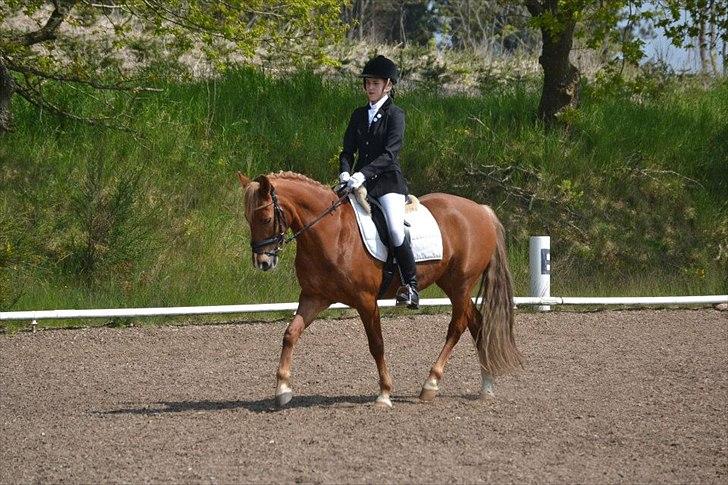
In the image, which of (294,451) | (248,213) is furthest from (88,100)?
(294,451)

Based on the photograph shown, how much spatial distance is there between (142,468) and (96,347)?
5.44m

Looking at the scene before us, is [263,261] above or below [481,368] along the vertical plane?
above

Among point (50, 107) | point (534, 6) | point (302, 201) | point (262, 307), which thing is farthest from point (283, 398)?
point (534, 6)

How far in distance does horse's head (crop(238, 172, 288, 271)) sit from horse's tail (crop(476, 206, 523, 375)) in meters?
2.16

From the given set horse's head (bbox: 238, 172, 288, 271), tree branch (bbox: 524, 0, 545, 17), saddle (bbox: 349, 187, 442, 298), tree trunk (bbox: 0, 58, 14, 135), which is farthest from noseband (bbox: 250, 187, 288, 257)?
tree branch (bbox: 524, 0, 545, 17)

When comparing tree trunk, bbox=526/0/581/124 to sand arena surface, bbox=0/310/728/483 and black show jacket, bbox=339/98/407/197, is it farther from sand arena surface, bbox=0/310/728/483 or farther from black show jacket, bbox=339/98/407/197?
black show jacket, bbox=339/98/407/197

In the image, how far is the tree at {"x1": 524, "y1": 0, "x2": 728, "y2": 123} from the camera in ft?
58.1

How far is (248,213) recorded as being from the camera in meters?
8.44

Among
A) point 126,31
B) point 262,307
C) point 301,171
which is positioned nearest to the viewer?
point 262,307

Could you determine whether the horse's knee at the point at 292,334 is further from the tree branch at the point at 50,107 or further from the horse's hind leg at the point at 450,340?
the tree branch at the point at 50,107

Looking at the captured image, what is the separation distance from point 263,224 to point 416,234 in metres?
1.51

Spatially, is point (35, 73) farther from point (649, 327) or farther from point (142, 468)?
point (142, 468)

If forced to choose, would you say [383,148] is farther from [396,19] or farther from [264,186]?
[396,19]

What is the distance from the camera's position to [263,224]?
8438 mm
